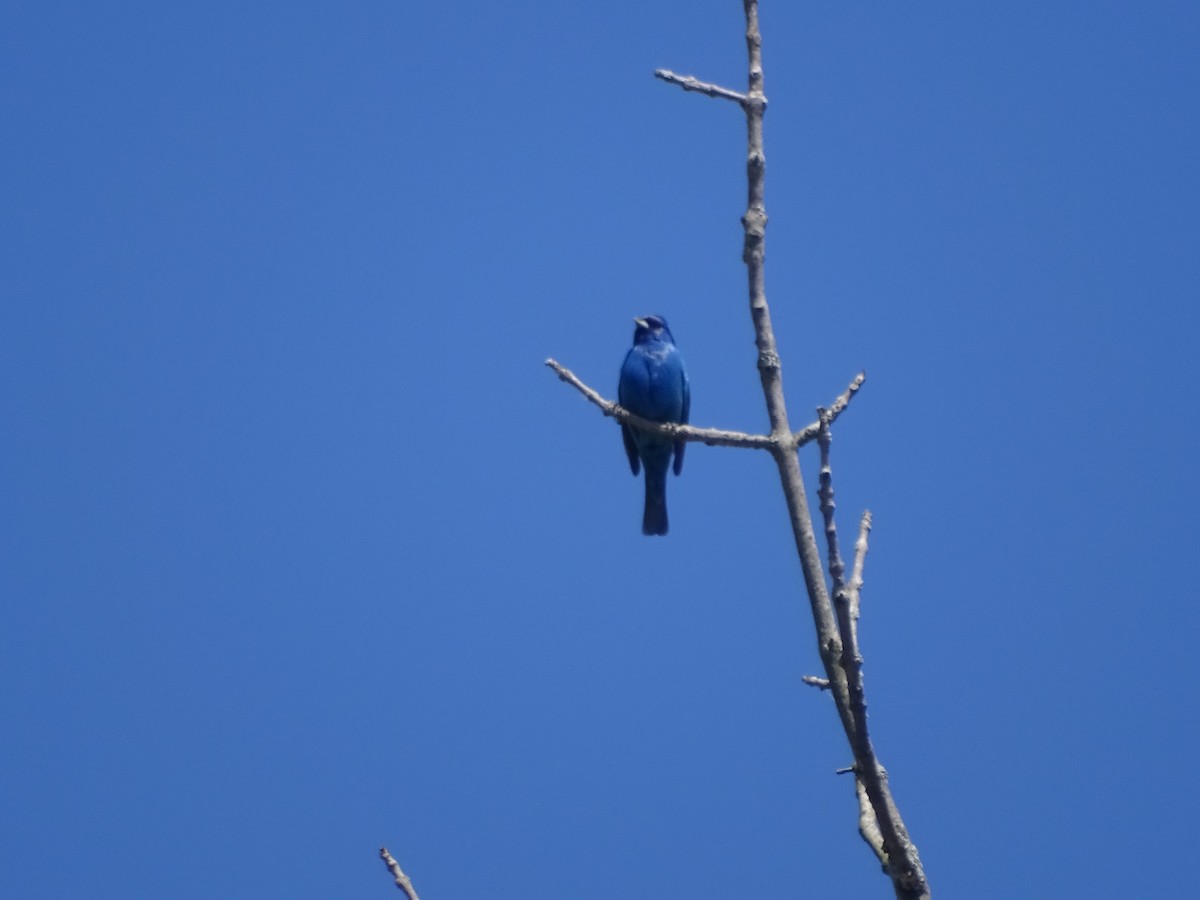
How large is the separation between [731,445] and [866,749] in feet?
4.27

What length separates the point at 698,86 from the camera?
4.30m

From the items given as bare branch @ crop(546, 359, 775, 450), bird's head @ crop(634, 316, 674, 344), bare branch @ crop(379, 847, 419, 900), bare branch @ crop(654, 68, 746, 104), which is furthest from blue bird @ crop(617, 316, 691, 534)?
bare branch @ crop(379, 847, 419, 900)

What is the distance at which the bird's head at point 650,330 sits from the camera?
10422 mm

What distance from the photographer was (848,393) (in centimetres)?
400

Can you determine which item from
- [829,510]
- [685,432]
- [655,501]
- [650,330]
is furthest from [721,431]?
[650,330]

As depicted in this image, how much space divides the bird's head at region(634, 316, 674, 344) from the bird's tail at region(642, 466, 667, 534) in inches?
47.4

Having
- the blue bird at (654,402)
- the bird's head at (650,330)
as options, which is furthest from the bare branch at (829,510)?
the bird's head at (650,330)

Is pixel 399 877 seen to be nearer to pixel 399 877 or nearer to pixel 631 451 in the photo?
pixel 399 877

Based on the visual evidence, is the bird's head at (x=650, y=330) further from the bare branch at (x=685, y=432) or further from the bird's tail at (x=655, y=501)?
the bare branch at (x=685, y=432)

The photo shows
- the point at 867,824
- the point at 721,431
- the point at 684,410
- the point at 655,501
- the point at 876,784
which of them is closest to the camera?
the point at 876,784

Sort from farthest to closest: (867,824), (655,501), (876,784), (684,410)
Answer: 1. (684,410)
2. (655,501)
3. (867,824)
4. (876,784)

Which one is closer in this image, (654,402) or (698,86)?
(698,86)

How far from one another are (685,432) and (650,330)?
609 cm

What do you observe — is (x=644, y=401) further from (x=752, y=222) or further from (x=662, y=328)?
(x=752, y=222)
